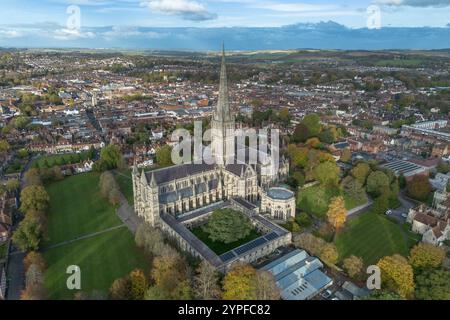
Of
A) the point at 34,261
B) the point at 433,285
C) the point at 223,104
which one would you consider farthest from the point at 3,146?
the point at 433,285

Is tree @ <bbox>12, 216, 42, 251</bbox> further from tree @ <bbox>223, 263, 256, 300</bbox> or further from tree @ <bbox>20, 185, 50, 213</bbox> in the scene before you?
tree @ <bbox>223, 263, 256, 300</bbox>

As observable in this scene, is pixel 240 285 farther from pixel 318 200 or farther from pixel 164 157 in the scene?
pixel 164 157

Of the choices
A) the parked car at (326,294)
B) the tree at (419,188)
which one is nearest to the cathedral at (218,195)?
the parked car at (326,294)

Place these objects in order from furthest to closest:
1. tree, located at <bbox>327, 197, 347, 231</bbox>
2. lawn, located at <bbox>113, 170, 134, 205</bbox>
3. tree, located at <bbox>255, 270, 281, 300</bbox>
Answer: lawn, located at <bbox>113, 170, 134, 205</bbox>
tree, located at <bbox>327, 197, 347, 231</bbox>
tree, located at <bbox>255, 270, 281, 300</bbox>

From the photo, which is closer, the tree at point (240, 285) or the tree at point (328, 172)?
the tree at point (240, 285)

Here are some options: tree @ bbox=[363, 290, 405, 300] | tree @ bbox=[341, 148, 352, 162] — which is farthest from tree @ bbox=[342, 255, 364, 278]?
tree @ bbox=[341, 148, 352, 162]

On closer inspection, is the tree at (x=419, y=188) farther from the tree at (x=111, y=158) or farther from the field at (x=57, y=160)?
the field at (x=57, y=160)
